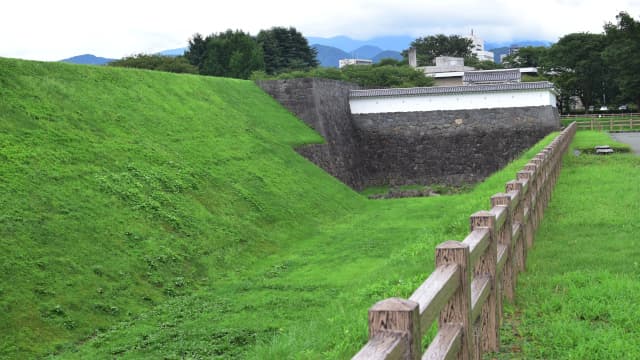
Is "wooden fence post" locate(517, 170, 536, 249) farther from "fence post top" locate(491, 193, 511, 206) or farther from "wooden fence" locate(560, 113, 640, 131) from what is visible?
"wooden fence" locate(560, 113, 640, 131)

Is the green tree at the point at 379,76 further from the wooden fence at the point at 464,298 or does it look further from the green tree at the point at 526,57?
the wooden fence at the point at 464,298

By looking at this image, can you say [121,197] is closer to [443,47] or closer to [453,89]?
[453,89]

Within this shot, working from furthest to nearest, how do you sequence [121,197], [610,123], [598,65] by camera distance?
[598,65] → [610,123] → [121,197]

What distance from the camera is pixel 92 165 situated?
10484 millimetres

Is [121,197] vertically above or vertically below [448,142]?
above

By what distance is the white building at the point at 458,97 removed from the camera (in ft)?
87.6

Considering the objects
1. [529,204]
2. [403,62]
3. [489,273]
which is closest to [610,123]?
[403,62]

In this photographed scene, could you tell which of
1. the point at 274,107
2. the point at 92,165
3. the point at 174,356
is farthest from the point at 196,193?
the point at 274,107

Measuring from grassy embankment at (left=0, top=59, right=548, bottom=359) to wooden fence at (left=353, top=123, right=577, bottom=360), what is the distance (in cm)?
90

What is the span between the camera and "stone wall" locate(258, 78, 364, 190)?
2277 centimetres

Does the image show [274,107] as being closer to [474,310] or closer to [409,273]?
[409,273]

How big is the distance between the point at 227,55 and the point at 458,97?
31.2 meters

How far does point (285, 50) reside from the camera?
2525 inches

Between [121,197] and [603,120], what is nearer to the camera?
[121,197]
